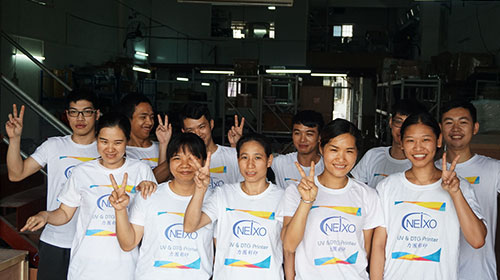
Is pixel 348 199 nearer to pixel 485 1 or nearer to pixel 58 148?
pixel 58 148

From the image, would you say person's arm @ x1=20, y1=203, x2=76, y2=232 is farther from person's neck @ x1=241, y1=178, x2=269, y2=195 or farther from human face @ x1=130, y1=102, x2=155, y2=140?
person's neck @ x1=241, y1=178, x2=269, y2=195

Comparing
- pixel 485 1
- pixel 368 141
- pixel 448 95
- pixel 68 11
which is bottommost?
pixel 368 141

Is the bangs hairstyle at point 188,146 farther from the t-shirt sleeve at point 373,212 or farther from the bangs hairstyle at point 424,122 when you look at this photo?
the bangs hairstyle at point 424,122

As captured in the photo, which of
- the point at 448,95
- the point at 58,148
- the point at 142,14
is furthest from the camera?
the point at 142,14

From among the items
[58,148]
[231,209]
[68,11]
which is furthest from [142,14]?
[231,209]

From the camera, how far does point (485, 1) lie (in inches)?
388

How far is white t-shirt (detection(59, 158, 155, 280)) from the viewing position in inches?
95.1

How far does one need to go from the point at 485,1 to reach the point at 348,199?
929cm

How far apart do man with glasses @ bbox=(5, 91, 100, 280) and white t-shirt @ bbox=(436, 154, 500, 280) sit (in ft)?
7.08

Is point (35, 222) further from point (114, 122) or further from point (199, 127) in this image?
point (199, 127)

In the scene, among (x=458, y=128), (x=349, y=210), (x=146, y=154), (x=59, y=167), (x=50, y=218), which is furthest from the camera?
(x=146, y=154)

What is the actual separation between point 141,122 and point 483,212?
2.14 metres

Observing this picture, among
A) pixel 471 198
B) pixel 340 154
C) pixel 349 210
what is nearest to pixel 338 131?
pixel 340 154

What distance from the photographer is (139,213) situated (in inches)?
93.7
